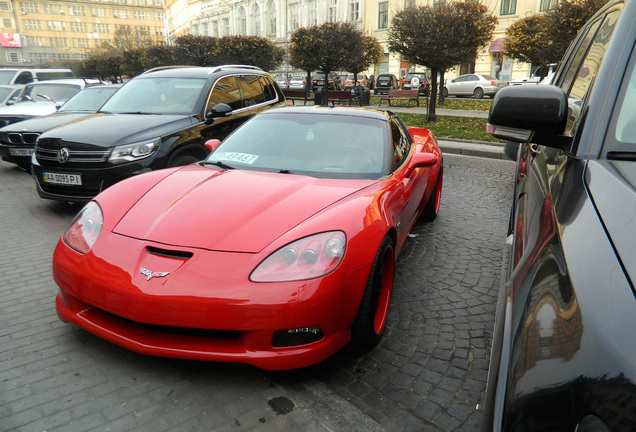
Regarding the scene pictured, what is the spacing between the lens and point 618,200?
1.15 meters

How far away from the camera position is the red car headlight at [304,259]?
7.39ft

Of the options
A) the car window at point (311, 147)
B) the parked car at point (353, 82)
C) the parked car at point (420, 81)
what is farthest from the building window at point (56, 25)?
the car window at point (311, 147)

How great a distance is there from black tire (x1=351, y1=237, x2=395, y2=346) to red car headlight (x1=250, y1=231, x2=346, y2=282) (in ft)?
0.98

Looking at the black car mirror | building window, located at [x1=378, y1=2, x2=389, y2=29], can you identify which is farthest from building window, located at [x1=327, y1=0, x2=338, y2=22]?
the black car mirror

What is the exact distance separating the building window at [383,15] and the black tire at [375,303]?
4872 cm

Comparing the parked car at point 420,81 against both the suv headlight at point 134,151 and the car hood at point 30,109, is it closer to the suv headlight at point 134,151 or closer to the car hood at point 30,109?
the car hood at point 30,109

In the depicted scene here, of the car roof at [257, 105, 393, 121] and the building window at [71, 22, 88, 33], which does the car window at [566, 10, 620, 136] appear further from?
the building window at [71, 22, 88, 33]

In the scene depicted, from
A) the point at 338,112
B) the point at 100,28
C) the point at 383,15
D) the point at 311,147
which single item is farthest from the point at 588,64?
the point at 100,28

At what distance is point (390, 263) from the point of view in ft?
9.96

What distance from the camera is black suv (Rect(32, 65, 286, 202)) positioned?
5207 millimetres

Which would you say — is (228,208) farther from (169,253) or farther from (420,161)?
(420,161)

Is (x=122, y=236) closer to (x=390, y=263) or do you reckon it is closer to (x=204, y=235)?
(x=204, y=235)

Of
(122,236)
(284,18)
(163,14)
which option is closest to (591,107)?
(122,236)

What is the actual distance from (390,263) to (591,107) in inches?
63.7
